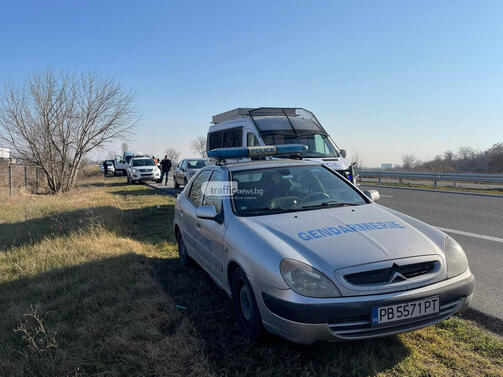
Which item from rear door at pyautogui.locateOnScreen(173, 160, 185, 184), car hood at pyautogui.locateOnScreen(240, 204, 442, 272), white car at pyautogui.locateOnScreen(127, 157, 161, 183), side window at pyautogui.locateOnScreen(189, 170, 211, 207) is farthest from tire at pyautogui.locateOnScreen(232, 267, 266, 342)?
white car at pyautogui.locateOnScreen(127, 157, 161, 183)

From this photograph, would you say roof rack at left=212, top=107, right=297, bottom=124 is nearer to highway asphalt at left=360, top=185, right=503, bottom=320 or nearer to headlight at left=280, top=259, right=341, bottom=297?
highway asphalt at left=360, top=185, right=503, bottom=320

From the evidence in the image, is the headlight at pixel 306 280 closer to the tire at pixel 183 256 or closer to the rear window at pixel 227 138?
the tire at pixel 183 256

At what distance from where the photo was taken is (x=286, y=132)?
959 centimetres

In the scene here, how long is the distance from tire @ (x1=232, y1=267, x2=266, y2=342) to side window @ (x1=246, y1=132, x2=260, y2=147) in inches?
261

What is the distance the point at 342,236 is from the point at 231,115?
8.82 m

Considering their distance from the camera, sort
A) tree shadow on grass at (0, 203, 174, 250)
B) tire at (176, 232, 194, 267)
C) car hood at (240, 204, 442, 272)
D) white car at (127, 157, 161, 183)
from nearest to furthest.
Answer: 1. car hood at (240, 204, 442, 272)
2. tire at (176, 232, 194, 267)
3. tree shadow on grass at (0, 203, 174, 250)
4. white car at (127, 157, 161, 183)

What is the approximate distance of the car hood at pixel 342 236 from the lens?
8.46 ft

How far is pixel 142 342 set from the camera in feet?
10.1

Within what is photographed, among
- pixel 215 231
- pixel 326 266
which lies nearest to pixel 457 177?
pixel 215 231

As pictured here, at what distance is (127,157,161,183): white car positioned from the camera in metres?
23.3

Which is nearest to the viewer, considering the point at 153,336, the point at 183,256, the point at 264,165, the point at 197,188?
the point at 153,336

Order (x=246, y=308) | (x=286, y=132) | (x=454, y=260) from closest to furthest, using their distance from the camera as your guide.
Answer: (x=454, y=260), (x=246, y=308), (x=286, y=132)

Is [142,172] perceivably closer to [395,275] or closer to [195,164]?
[195,164]

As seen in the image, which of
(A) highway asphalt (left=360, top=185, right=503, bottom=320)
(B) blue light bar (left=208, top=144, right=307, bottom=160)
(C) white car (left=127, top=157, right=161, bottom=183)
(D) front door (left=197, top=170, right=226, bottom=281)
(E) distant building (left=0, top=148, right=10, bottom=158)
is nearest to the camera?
(D) front door (left=197, top=170, right=226, bottom=281)
